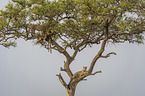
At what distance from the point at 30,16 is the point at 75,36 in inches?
85.2

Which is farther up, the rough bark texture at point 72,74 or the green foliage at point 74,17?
the green foliage at point 74,17

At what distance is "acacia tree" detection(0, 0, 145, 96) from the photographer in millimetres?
8320

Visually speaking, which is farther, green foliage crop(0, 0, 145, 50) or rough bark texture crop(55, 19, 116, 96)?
rough bark texture crop(55, 19, 116, 96)

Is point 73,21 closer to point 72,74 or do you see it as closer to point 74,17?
point 74,17

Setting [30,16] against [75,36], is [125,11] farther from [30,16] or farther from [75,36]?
[30,16]

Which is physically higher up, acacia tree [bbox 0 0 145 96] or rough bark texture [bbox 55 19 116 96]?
acacia tree [bbox 0 0 145 96]

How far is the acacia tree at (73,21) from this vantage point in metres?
8.32

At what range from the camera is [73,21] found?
8992 millimetres

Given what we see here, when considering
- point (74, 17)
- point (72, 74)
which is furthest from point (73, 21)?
point (72, 74)

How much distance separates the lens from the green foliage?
827 centimetres

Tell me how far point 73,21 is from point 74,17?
899 mm

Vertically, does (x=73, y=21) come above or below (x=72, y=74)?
above

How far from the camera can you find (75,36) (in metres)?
9.80

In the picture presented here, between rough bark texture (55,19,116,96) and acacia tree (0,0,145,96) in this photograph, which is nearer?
acacia tree (0,0,145,96)
